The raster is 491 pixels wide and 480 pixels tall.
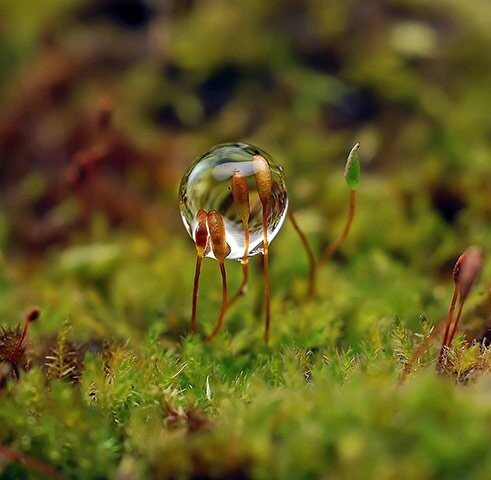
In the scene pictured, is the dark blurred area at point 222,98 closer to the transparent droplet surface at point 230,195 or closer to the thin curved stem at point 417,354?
the transparent droplet surface at point 230,195

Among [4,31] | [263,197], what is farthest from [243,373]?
[4,31]

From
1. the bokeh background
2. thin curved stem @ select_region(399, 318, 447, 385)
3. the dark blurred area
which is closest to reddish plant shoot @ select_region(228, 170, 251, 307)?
thin curved stem @ select_region(399, 318, 447, 385)

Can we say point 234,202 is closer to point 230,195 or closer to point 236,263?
point 230,195

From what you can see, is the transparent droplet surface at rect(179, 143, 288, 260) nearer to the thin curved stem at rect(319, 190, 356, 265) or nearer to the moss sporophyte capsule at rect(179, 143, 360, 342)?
the moss sporophyte capsule at rect(179, 143, 360, 342)

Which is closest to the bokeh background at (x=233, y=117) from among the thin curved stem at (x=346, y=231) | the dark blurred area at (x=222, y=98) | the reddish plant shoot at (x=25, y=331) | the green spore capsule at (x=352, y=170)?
the dark blurred area at (x=222, y=98)

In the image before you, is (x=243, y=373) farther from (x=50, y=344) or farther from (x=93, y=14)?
(x=93, y=14)

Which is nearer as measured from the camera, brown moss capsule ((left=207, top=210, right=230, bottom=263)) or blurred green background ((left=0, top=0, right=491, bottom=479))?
blurred green background ((left=0, top=0, right=491, bottom=479))
